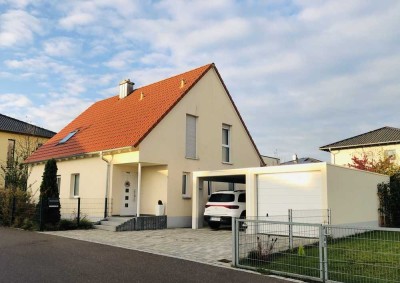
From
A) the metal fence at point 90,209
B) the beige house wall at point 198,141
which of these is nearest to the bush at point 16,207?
the metal fence at point 90,209

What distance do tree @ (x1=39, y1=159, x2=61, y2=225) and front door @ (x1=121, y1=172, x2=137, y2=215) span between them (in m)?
3.39

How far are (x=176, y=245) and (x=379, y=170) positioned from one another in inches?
608

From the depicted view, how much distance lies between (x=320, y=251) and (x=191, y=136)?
1401cm

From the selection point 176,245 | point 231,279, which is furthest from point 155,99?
point 231,279

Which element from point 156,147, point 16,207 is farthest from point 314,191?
point 16,207

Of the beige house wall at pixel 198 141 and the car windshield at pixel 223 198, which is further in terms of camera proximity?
the beige house wall at pixel 198 141

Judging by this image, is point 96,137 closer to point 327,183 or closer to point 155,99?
point 155,99

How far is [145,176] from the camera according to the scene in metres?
20.1

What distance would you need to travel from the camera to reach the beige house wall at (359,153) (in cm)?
3231

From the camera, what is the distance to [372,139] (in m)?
34.7

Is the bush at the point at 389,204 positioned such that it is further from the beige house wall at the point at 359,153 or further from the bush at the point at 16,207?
the bush at the point at 16,207

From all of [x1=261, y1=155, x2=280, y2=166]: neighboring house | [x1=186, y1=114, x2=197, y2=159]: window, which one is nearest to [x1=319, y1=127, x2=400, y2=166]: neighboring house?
[x1=261, y1=155, x2=280, y2=166]: neighboring house

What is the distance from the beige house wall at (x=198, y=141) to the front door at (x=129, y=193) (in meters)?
2.14

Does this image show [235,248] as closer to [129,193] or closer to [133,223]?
[133,223]
